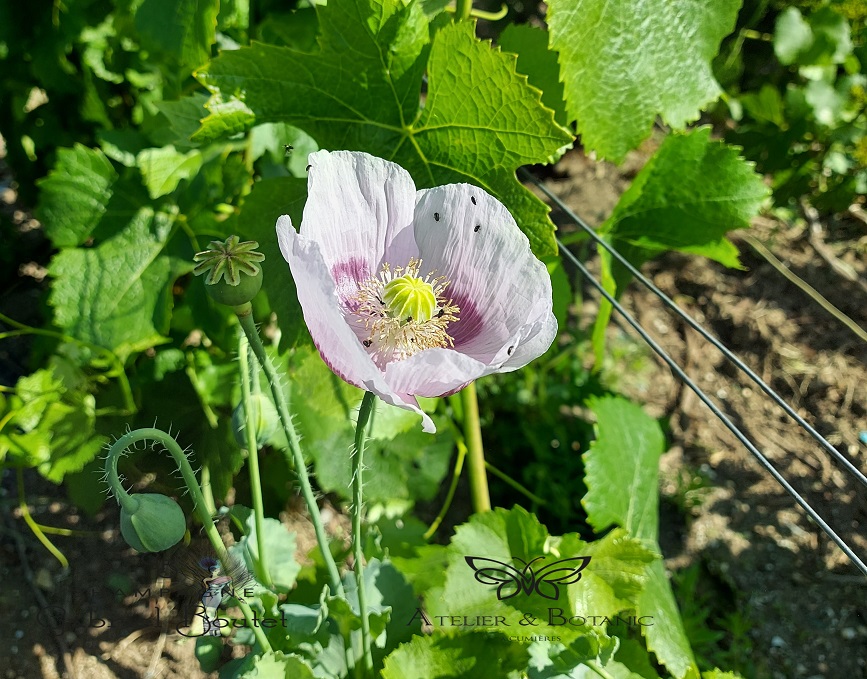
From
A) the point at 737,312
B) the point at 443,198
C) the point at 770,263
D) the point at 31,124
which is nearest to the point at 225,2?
the point at 443,198

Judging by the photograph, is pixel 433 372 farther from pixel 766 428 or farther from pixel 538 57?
pixel 766 428

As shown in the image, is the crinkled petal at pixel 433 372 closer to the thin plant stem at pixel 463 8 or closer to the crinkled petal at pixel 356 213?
the crinkled petal at pixel 356 213

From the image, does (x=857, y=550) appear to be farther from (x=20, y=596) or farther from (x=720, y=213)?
(x=20, y=596)

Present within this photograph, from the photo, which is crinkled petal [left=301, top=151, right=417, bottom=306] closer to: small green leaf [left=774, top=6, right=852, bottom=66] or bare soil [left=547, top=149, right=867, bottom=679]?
bare soil [left=547, top=149, right=867, bottom=679]

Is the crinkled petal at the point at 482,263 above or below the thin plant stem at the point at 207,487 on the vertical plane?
above

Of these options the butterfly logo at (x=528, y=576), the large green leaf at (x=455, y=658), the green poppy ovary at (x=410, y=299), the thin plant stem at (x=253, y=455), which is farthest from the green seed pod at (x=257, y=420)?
the butterfly logo at (x=528, y=576)

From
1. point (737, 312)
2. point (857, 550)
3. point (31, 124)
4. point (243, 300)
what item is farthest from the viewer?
point (737, 312)

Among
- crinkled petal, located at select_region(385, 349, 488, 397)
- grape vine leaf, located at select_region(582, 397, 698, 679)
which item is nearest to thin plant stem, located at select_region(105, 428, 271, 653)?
crinkled petal, located at select_region(385, 349, 488, 397)
